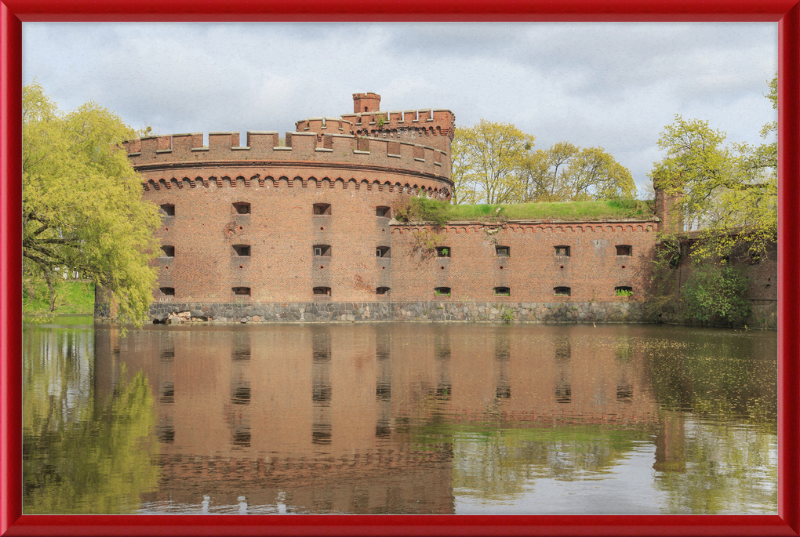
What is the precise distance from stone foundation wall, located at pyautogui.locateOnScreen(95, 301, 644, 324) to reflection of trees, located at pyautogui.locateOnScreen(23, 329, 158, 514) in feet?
41.2

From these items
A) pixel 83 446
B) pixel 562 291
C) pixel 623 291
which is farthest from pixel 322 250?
pixel 83 446

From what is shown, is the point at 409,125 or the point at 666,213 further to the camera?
the point at 409,125

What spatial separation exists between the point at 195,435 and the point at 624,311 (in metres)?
19.7

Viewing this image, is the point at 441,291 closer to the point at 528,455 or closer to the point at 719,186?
the point at 719,186

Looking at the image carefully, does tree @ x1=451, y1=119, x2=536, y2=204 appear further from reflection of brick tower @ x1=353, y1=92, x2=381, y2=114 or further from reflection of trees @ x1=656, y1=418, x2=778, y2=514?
reflection of trees @ x1=656, y1=418, x2=778, y2=514

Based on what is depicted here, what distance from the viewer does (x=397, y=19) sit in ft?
6.81

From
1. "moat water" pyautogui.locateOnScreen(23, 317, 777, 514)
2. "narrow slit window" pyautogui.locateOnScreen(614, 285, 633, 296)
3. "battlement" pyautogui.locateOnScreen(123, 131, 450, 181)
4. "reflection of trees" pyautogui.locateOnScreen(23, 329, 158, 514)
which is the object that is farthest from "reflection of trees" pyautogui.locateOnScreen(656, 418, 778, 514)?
"battlement" pyautogui.locateOnScreen(123, 131, 450, 181)

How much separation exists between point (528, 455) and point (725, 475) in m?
1.28

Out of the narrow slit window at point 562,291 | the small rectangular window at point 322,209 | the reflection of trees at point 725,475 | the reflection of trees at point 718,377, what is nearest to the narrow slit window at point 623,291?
the narrow slit window at point 562,291

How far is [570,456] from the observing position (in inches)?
184

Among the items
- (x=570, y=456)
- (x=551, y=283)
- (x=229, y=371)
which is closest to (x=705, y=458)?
(x=570, y=456)

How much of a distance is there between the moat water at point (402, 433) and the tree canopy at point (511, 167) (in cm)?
2227

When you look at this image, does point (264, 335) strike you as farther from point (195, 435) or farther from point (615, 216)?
point (615, 216)

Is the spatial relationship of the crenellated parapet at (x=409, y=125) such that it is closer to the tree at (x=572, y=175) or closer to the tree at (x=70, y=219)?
the tree at (x=572, y=175)
